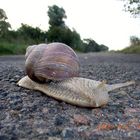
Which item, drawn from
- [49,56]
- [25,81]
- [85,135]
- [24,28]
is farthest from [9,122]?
[24,28]

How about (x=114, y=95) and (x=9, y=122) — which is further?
(x=114, y=95)

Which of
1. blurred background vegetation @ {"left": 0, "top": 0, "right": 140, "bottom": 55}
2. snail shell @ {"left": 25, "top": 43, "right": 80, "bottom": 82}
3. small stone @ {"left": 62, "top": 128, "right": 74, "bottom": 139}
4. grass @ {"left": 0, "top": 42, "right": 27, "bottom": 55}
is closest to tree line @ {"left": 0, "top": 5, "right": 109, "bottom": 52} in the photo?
blurred background vegetation @ {"left": 0, "top": 0, "right": 140, "bottom": 55}

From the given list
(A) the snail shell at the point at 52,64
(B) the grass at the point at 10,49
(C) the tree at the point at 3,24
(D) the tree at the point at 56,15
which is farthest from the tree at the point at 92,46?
(A) the snail shell at the point at 52,64

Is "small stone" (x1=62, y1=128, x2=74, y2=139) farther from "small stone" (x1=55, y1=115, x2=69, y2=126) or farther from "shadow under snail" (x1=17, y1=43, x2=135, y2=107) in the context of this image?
"shadow under snail" (x1=17, y1=43, x2=135, y2=107)

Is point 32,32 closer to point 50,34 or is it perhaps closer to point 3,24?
point 50,34

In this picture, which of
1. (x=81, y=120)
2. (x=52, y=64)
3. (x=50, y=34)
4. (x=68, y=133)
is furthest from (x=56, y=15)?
(x=68, y=133)

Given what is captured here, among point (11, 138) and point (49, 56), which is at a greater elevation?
point (49, 56)

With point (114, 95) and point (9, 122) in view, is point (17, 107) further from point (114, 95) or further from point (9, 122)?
point (114, 95)
